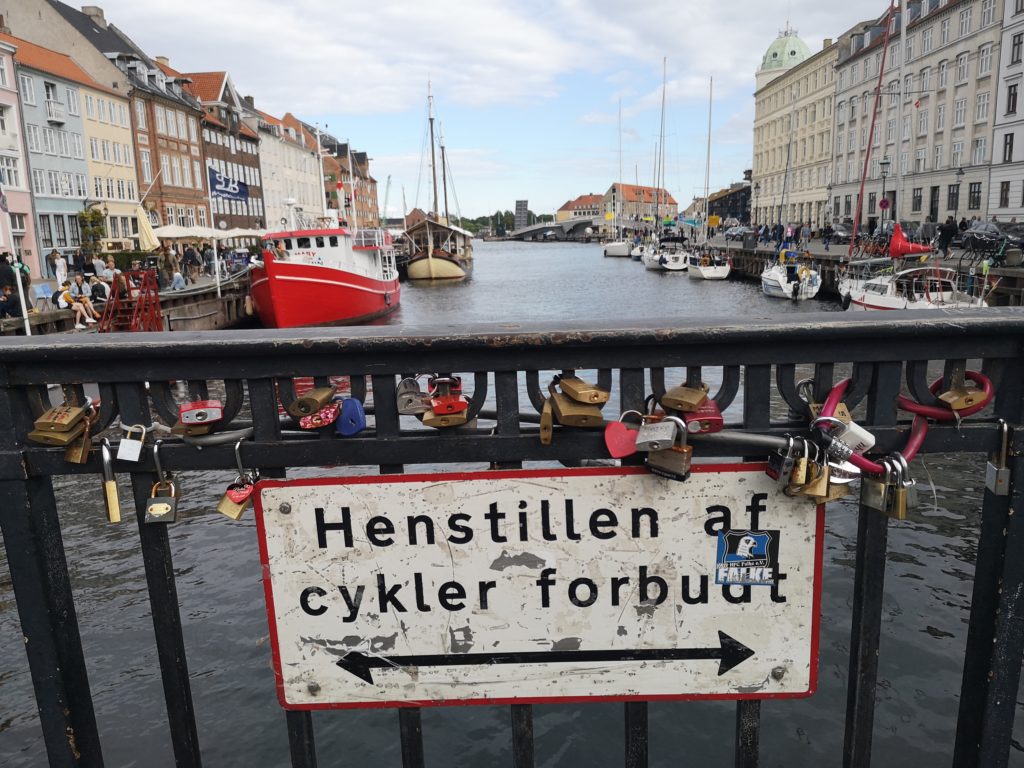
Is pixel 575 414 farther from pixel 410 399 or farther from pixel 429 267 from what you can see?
pixel 429 267

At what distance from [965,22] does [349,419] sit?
59513mm

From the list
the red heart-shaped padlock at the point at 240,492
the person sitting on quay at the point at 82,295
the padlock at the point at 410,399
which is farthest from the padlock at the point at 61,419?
the person sitting on quay at the point at 82,295

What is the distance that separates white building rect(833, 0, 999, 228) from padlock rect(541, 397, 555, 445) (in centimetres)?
4328

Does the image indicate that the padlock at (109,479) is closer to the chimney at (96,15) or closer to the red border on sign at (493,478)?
the red border on sign at (493,478)

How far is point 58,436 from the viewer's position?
2025mm

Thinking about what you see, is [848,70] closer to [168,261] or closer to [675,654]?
[168,261]

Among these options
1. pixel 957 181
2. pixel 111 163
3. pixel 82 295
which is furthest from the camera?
pixel 111 163

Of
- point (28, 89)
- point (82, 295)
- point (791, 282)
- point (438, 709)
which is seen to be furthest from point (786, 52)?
point (438, 709)

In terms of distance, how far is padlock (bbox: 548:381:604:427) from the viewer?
1.95 metres

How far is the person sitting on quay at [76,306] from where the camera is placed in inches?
802

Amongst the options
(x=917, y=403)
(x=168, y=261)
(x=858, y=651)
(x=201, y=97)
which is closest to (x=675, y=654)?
(x=858, y=651)

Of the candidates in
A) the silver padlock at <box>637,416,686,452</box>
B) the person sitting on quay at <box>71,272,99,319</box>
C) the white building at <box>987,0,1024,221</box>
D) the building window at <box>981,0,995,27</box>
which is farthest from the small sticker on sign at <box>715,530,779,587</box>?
the building window at <box>981,0,995,27</box>

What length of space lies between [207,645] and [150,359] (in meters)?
4.97

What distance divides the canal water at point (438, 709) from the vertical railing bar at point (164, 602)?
1370 mm
